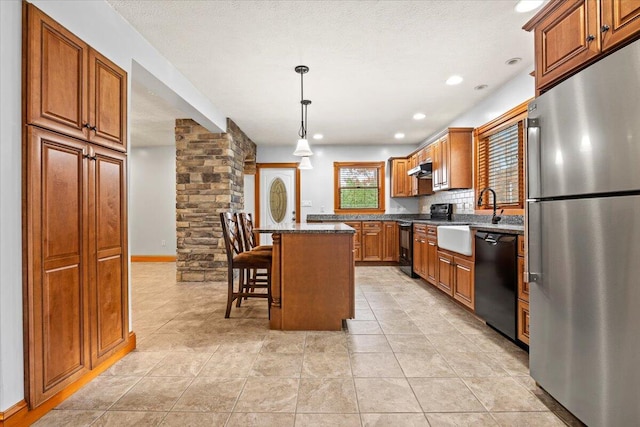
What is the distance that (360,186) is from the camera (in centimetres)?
695

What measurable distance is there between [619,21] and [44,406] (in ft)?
10.6

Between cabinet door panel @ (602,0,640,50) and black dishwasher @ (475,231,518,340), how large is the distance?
1.40 meters

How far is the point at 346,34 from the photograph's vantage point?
2.65 metres

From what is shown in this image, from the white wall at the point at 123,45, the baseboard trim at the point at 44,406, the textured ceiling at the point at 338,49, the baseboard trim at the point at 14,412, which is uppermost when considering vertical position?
the textured ceiling at the point at 338,49

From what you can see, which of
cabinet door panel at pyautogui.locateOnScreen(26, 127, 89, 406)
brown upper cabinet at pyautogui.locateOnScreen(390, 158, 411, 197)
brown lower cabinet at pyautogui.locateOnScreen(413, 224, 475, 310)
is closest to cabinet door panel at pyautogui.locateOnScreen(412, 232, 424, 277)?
brown lower cabinet at pyautogui.locateOnScreen(413, 224, 475, 310)

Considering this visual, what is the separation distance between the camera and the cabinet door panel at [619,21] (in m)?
1.32

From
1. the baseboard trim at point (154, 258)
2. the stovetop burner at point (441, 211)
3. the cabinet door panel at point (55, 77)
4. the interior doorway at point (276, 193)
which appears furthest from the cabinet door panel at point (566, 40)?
the baseboard trim at point (154, 258)

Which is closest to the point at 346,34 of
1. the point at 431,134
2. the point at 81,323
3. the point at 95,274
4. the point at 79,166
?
the point at 79,166

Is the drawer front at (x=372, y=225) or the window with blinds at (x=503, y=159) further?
the drawer front at (x=372, y=225)

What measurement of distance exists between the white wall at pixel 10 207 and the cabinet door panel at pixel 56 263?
42mm

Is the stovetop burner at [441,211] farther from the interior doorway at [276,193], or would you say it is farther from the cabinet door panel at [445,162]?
the interior doorway at [276,193]

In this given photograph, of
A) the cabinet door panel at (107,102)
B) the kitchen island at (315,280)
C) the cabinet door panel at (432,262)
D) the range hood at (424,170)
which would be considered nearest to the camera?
the cabinet door panel at (107,102)

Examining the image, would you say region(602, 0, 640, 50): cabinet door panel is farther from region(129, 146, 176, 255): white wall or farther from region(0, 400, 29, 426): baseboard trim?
region(129, 146, 176, 255): white wall

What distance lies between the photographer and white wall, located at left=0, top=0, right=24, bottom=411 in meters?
1.47
